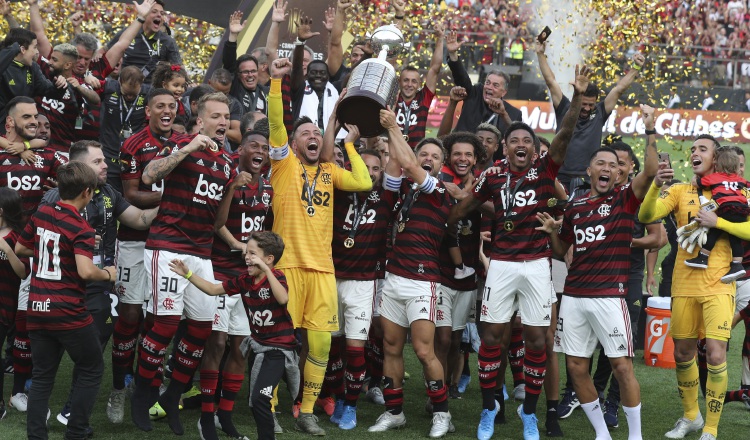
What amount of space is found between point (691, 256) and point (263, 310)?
392 cm

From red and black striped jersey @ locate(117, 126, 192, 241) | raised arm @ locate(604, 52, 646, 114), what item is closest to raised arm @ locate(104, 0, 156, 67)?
red and black striped jersey @ locate(117, 126, 192, 241)

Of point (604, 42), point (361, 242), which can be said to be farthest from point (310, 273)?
point (604, 42)

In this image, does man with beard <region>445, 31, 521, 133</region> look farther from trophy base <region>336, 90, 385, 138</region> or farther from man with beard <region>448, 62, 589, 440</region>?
trophy base <region>336, 90, 385, 138</region>

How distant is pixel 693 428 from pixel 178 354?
4.58 metres

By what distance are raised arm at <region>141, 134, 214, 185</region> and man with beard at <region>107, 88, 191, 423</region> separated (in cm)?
48

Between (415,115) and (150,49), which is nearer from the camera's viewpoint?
(415,115)

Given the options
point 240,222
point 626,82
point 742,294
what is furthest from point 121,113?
point 742,294

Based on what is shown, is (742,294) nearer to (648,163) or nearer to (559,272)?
(559,272)

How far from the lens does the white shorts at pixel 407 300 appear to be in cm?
823

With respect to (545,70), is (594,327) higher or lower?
lower

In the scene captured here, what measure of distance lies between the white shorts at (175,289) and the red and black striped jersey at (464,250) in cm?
215

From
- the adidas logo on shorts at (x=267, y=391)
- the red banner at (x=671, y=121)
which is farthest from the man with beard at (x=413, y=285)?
the red banner at (x=671, y=121)

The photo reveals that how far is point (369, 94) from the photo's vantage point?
300 inches

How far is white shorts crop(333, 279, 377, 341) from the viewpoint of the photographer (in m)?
8.40
